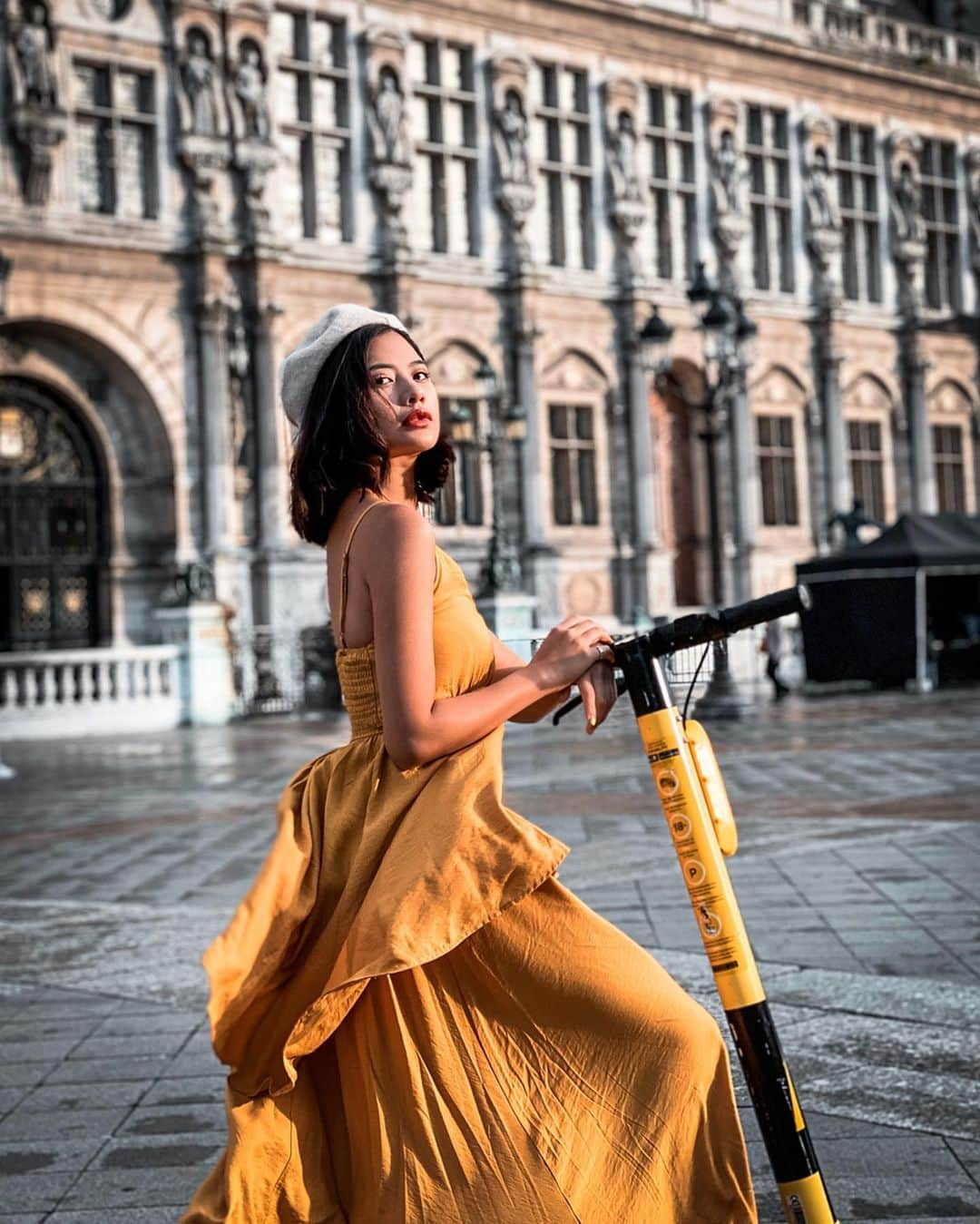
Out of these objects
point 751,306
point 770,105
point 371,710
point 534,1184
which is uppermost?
point 770,105

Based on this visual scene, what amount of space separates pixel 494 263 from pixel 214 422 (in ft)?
18.7

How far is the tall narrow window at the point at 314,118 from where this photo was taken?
26.0 metres

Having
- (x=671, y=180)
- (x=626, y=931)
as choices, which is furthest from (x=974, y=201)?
(x=626, y=931)

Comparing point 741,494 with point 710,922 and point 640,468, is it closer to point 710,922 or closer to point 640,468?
point 640,468

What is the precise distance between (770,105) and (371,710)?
3054 cm

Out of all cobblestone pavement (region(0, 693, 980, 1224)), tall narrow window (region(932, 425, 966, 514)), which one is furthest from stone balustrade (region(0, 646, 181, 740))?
tall narrow window (region(932, 425, 966, 514))

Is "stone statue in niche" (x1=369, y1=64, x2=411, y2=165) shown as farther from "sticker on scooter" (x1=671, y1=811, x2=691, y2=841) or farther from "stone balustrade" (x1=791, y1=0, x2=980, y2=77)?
"sticker on scooter" (x1=671, y1=811, x2=691, y2=841)

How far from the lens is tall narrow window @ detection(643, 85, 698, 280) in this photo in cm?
3017

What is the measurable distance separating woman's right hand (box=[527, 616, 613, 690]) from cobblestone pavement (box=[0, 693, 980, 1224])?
345mm

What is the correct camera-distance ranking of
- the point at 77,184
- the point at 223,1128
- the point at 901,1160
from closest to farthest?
1. the point at 901,1160
2. the point at 223,1128
3. the point at 77,184

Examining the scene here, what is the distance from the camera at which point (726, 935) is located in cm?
261

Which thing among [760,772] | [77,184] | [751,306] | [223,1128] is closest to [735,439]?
A: [751,306]

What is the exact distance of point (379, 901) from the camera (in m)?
2.77

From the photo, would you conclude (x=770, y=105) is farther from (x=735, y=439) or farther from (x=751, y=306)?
(x=735, y=439)
